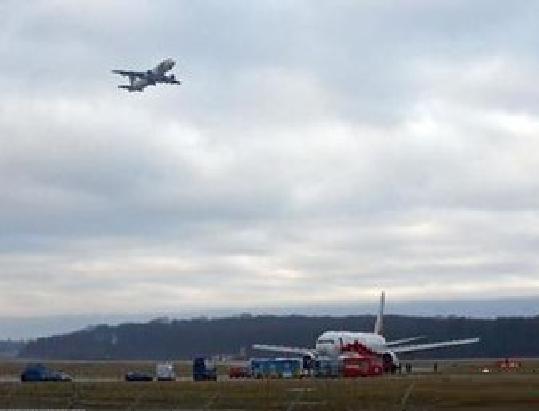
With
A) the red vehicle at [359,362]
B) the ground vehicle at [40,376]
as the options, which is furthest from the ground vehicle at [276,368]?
the ground vehicle at [40,376]

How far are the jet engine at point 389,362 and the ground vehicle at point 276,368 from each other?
10214 mm

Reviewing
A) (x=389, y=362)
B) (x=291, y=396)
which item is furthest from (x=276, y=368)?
(x=291, y=396)

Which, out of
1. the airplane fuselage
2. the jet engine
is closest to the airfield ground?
the airplane fuselage

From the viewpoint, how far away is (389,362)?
4437 inches

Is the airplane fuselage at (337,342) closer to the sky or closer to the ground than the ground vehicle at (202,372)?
closer to the sky

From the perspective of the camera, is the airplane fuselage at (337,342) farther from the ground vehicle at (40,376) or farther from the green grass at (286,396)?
the green grass at (286,396)

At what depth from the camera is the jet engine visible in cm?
11131

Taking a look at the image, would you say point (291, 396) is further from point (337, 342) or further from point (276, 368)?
point (337, 342)

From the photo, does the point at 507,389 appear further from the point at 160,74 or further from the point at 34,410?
the point at 160,74

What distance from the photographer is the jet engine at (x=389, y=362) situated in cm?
11131

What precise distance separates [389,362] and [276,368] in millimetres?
14402

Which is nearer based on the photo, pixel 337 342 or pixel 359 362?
pixel 359 362

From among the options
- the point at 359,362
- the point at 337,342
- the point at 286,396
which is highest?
the point at 337,342

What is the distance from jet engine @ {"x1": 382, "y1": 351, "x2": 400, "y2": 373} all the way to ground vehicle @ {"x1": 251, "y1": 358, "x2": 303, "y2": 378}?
1021cm
